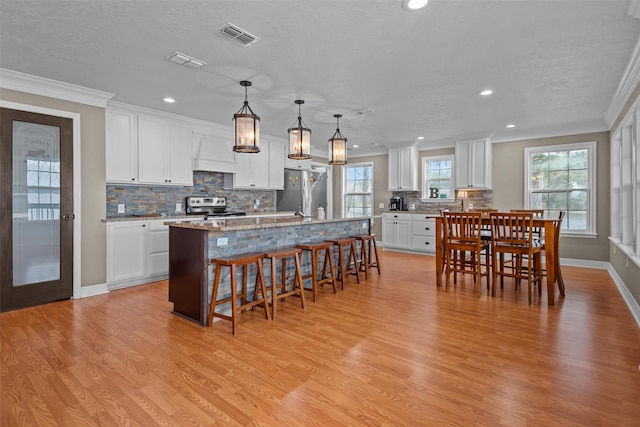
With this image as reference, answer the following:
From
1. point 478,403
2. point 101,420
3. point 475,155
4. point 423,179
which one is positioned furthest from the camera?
point 423,179

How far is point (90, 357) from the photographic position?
93.8 inches

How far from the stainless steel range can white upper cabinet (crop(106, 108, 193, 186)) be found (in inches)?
13.1

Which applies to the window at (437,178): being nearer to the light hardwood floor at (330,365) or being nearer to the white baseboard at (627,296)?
the white baseboard at (627,296)

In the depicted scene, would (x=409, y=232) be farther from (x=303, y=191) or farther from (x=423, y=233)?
(x=303, y=191)

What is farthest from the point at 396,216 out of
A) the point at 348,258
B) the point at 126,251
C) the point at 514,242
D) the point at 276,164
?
the point at 126,251

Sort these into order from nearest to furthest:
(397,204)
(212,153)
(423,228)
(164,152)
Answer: (164,152) < (212,153) < (423,228) < (397,204)

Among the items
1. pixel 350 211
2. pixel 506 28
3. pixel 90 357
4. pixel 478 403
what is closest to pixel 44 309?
pixel 90 357

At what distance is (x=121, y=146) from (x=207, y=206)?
1.62 meters

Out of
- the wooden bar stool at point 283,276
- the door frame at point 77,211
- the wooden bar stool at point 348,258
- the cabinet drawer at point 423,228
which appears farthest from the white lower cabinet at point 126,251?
the cabinet drawer at point 423,228

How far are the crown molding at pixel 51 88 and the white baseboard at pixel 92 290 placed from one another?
2215 mm

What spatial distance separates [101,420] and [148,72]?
306 centimetres

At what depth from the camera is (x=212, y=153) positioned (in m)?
5.53

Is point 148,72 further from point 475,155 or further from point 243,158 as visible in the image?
point 475,155

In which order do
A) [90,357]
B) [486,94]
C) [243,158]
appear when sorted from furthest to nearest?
[243,158]
[486,94]
[90,357]
